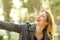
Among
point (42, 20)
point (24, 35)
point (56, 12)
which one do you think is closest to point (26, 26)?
point (24, 35)

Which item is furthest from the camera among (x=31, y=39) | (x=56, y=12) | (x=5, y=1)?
(x=56, y=12)

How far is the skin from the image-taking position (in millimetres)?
2730

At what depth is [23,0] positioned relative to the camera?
10336 millimetres

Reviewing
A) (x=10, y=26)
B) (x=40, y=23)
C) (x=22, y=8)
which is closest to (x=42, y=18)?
(x=40, y=23)

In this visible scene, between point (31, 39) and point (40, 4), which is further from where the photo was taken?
point (40, 4)

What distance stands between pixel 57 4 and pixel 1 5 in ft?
9.05

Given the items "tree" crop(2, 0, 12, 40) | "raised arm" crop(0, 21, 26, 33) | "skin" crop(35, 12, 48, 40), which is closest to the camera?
"raised arm" crop(0, 21, 26, 33)

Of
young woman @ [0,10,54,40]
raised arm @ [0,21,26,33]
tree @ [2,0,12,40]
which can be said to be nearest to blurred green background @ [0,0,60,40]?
tree @ [2,0,12,40]

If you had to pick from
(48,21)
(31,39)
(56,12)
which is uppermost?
(56,12)

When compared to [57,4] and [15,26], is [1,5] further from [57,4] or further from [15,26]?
[15,26]

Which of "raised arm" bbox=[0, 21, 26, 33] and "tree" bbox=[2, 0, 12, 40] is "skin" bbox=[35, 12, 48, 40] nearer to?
"raised arm" bbox=[0, 21, 26, 33]

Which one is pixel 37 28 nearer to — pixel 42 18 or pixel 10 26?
pixel 42 18

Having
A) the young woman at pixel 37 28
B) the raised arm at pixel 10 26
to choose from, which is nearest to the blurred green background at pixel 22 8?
the young woman at pixel 37 28

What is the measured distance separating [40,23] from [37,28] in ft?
0.25
